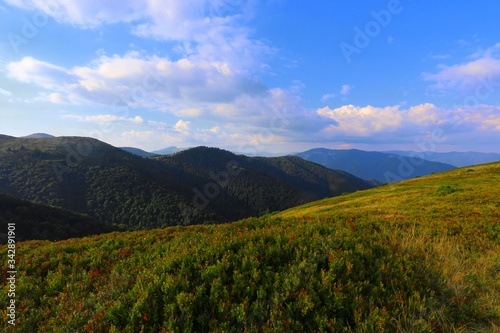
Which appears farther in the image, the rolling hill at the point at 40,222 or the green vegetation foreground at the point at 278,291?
the rolling hill at the point at 40,222

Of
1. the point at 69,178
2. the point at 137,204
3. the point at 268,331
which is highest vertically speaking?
the point at 268,331

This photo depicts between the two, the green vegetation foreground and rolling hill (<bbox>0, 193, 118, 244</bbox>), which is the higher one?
the green vegetation foreground

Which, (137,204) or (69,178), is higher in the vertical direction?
(69,178)

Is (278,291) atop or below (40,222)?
atop

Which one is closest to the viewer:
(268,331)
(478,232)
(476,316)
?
(268,331)

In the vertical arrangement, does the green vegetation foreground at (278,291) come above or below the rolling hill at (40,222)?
above

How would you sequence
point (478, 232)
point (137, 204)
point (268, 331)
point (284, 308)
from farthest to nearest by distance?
point (137, 204)
point (478, 232)
point (284, 308)
point (268, 331)

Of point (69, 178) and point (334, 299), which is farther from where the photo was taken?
point (69, 178)

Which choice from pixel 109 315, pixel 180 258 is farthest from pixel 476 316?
pixel 109 315

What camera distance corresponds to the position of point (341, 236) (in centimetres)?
765

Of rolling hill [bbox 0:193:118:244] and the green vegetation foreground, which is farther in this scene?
rolling hill [bbox 0:193:118:244]

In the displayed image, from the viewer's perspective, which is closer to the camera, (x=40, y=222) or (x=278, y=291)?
(x=278, y=291)

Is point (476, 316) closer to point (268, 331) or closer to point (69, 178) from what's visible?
point (268, 331)

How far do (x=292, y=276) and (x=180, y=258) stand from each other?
2.79m
